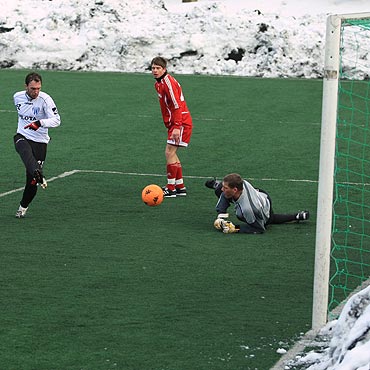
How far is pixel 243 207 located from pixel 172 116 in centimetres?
321

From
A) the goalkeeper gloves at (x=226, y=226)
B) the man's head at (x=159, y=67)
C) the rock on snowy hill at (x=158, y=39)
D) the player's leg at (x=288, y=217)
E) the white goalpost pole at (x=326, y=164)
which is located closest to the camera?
the white goalpost pole at (x=326, y=164)

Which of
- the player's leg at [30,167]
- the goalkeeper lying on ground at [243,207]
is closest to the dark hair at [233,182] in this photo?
the goalkeeper lying on ground at [243,207]

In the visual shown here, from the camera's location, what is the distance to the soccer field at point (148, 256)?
27.9ft

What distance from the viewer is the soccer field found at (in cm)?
849

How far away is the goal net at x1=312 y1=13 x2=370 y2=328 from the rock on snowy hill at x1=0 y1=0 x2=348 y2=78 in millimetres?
9730

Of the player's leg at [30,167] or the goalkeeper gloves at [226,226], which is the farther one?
the player's leg at [30,167]

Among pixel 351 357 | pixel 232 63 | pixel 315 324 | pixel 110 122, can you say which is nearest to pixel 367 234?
pixel 315 324

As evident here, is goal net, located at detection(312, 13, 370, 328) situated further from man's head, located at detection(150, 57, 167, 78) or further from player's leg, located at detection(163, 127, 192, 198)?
man's head, located at detection(150, 57, 167, 78)

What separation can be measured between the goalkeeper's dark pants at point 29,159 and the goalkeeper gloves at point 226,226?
217 cm

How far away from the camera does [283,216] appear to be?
1295cm

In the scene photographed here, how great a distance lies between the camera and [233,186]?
1216 cm

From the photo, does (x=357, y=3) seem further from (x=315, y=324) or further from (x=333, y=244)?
(x=315, y=324)

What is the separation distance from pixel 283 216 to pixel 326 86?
433 cm

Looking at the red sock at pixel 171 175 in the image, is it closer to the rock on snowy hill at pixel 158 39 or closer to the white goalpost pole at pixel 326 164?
the white goalpost pole at pixel 326 164
